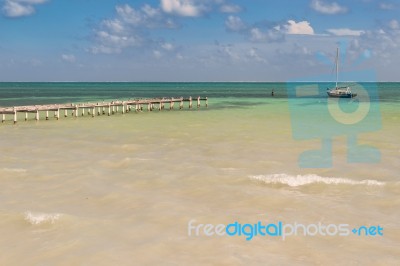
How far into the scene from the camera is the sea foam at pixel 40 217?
8906 millimetres

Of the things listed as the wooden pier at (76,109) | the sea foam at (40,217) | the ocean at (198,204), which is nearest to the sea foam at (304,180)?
the ocean at (198,204)

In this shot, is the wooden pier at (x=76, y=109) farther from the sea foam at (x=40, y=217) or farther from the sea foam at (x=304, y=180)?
the sea foam at (x=304, y=180)

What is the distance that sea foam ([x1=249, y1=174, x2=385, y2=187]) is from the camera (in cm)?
1223

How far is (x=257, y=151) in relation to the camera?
1792 cm

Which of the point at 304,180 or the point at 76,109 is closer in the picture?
the point at 304,180

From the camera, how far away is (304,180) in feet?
41.2

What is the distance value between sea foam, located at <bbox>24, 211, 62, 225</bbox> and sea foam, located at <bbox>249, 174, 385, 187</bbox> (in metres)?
6.14

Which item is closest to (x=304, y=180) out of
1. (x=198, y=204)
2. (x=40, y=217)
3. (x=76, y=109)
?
(x=198, y=204)

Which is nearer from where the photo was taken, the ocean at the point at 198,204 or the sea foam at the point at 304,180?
the ocean at the point at 198,204

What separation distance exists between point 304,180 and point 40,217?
7.53 meters

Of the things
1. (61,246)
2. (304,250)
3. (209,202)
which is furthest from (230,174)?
(61,246)

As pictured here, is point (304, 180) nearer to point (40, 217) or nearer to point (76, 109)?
point (40, 217)

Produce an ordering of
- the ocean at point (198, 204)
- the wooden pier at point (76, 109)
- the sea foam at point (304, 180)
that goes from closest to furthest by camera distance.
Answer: the ocean at point (198, 204) → the sea foam at point (304, 180) → the wooden pier at point (76, 109)

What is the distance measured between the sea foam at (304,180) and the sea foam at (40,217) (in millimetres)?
6143
